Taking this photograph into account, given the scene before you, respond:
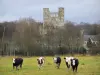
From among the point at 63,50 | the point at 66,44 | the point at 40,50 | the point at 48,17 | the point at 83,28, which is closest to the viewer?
the point at 40,50

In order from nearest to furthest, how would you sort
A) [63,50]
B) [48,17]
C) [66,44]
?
[63,50] → [66,44] → [48,17]

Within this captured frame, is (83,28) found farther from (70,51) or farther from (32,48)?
(32,48)

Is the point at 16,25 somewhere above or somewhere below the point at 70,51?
above

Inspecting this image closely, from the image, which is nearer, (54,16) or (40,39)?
(40,39)

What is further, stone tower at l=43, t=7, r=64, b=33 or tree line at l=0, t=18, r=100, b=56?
stone tower at l=43, t=7, r=64, b=33

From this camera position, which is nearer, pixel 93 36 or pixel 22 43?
pixel 22 43

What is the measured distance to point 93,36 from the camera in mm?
93188

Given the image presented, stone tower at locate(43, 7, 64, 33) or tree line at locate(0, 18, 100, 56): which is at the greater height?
stone tower at locate(43, 7, 64, 33)

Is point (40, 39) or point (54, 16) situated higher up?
point (54, 16)

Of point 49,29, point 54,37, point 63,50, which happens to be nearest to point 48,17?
point 49,29

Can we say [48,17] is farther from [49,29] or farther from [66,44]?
[66,44]

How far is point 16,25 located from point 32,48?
62.9 ft

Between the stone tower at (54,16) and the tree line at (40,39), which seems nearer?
the tree line at (40,39)

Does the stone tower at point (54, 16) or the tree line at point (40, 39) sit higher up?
the stone tower at point (54, 16)
